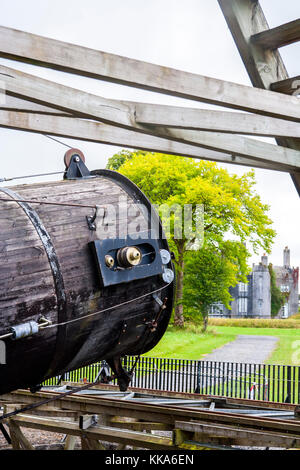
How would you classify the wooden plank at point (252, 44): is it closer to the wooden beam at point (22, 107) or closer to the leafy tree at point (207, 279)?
the wooden beam at point (22, 107)

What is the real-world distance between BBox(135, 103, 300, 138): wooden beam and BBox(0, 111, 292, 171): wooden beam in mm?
708

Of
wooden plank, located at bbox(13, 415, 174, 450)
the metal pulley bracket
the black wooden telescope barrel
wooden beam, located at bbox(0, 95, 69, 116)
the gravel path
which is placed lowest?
the gravel path

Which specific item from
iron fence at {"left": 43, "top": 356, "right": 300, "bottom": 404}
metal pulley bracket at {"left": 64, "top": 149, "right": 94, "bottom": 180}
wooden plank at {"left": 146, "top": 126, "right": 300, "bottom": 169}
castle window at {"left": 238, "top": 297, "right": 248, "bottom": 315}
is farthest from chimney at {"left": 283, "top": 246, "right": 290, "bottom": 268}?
metal pulley bracket at {"left": 64, "top": 149, "right": 94, "bottom": 180}

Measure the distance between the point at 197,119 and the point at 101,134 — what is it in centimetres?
123

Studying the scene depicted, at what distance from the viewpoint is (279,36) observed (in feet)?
14.4

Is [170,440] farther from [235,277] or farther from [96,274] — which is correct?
[235,277]

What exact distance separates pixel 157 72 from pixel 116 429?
3915 mm

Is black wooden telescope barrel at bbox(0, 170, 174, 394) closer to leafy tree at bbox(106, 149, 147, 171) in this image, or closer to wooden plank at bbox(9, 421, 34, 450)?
wooden plank at bbox(9, 421, 34, 450)

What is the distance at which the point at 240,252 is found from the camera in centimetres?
2438

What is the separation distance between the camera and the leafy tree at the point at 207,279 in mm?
25375

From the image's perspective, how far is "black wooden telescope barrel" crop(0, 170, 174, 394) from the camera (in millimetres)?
3061

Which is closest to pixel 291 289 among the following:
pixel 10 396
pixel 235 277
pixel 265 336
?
pixel 265 336

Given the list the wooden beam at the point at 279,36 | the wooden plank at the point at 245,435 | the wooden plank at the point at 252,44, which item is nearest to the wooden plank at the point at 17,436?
the wooden plank at the point at 245,435

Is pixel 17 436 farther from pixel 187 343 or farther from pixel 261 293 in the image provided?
pixel 261 293
